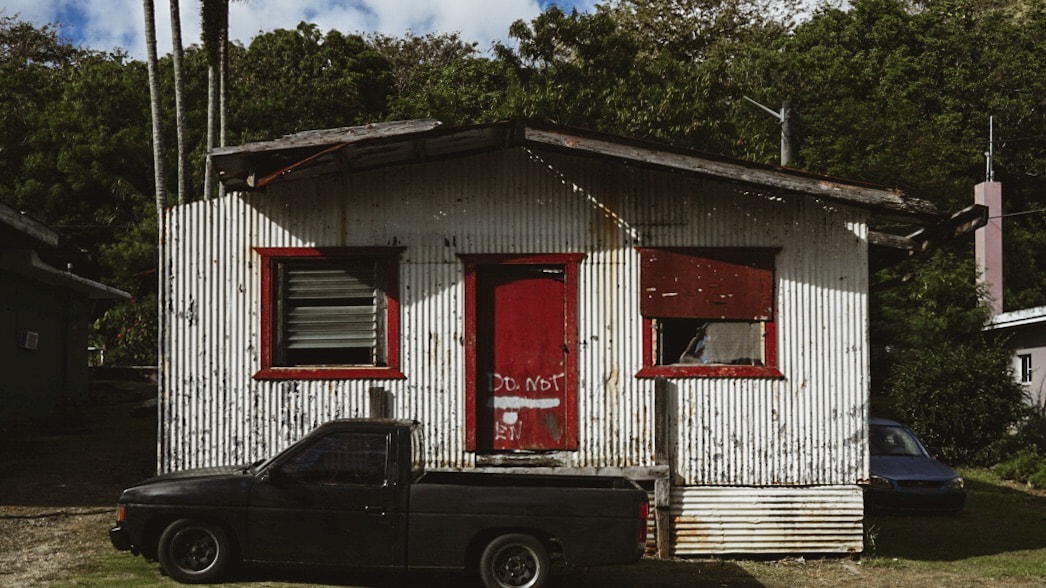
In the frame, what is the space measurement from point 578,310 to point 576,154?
67.7 inches

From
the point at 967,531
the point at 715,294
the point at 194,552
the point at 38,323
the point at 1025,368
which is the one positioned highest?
the point at 715,294

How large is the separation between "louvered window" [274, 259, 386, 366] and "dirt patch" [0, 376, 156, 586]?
300cm

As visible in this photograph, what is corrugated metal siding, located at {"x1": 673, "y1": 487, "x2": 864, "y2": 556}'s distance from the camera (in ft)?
38.8

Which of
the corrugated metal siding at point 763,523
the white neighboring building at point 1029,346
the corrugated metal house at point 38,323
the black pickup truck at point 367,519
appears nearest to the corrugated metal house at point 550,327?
the corrugated metal siding at point 763,523

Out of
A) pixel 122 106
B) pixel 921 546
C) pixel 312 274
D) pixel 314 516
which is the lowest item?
pixel 921 546

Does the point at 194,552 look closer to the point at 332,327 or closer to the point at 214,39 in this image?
the point at 332,327

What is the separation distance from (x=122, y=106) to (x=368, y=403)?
34.4 metres

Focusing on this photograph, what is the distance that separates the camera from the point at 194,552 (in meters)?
9.68

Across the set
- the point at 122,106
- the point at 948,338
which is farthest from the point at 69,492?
the point at 122,106

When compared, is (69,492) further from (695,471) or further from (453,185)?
(695,471)

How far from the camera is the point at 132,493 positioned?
31.6 ft

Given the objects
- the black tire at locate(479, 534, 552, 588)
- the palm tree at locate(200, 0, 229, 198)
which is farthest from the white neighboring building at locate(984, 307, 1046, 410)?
the palm tree at locate(200, 0, 229, 198)

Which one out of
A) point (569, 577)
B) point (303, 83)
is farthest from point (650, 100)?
point (569, 577)

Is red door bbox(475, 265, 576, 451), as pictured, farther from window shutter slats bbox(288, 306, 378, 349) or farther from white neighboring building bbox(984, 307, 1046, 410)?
white neighboring building bbox(984, 307, 1046, 410)
